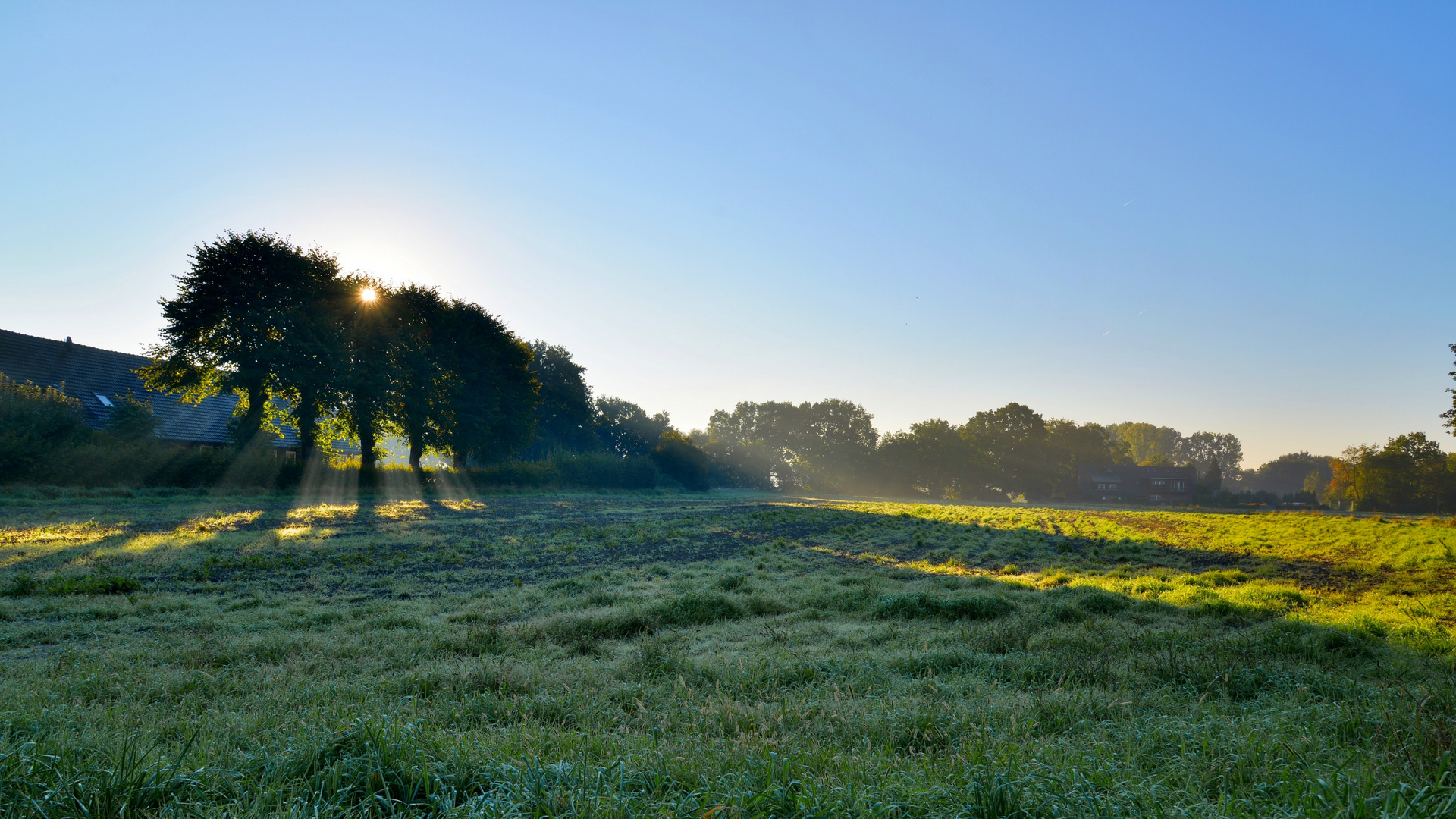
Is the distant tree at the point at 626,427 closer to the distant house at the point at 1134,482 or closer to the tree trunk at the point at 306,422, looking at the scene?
the tree trunk at the point at 306,422

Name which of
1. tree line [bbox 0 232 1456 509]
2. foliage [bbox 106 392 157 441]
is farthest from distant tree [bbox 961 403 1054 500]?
foliage [bbox 106 392 157 441]

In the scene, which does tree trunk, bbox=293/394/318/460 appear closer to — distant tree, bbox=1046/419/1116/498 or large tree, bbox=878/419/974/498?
large tree, bbox=878/419/974/498

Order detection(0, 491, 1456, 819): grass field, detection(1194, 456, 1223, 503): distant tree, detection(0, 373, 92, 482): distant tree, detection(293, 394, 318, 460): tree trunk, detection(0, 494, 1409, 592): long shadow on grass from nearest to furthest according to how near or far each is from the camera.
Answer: detection(0, 491, 1456, 819): grass field < detection(0, 494, 1409, 592): long shadow on grass < detection(0, 373, 92, 482): distant tree < detection(293, 394, 318, 460): tree trunk < detection(1194, 456, 1223, 503): distant tree

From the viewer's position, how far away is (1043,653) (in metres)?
6.08

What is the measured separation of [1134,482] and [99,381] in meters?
125

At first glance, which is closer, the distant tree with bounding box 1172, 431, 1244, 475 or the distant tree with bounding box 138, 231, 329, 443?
the distant tree with bounding box 138, 231, 329, 443

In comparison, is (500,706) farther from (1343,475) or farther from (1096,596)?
(1343,475)

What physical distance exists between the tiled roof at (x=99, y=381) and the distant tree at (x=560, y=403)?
35.1 m

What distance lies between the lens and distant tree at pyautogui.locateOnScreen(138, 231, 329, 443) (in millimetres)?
31375

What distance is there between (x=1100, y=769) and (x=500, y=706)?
3.58 metres

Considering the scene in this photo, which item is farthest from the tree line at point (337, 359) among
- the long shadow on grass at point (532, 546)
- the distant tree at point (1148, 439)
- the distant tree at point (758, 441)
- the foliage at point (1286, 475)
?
the foliage at point (1286, 475)

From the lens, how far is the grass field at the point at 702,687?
2736 mm

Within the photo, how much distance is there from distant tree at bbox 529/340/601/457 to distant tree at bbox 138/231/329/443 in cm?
4124

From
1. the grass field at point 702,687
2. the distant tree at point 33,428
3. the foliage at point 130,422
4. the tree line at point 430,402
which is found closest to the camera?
the grass field at point 702,687
